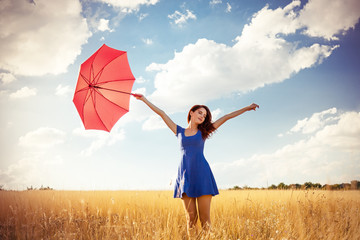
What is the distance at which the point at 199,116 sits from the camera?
4.41 metres

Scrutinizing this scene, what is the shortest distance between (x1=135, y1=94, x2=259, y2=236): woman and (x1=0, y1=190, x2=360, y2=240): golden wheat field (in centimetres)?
33

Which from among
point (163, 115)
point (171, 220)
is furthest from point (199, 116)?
point (171, 220)

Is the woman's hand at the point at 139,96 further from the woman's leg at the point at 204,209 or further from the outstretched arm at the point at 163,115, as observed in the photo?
the woman's leg at the point at 204,209

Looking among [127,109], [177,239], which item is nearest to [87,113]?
[127,109]

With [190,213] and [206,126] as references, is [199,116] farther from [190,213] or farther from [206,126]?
[190,213]

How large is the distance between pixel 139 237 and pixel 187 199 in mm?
955

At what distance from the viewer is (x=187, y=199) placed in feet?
13.0

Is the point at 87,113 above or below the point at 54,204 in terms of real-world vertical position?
above

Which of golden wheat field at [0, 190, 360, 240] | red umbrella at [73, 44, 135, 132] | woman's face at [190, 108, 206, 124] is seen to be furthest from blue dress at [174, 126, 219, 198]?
red umbrella at [73, 44, 135, 132]

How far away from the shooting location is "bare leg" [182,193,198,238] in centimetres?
381

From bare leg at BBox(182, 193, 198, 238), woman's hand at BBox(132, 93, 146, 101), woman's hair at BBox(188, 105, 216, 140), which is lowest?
bare leg at BBox(182, 193, 198, 238)

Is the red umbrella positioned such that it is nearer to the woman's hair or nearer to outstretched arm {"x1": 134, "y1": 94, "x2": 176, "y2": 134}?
outstretched arm {"x1": 134, "y1": 94, "x2": 176, "y2": 134}

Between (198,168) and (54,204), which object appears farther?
(54,204)

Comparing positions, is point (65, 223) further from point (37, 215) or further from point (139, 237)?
point (139, 237)
